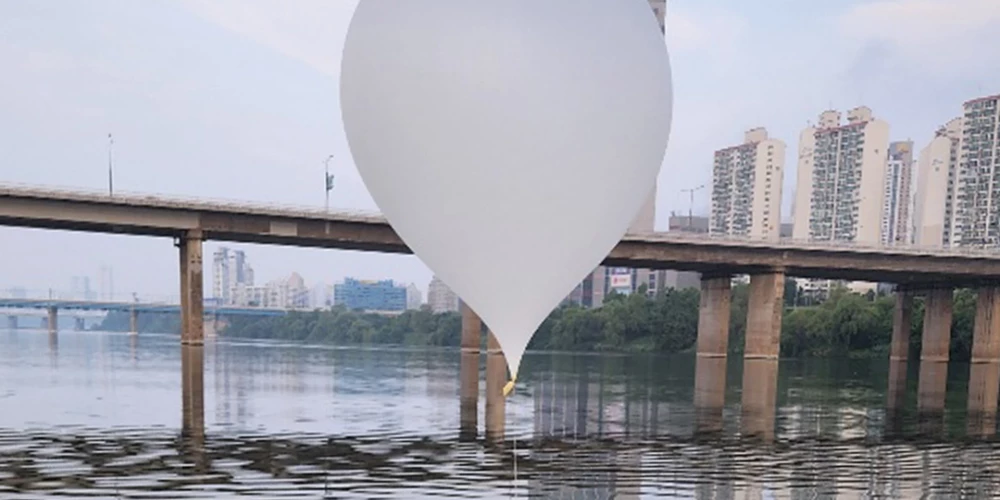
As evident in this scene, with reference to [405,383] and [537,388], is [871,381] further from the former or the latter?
[405,383]

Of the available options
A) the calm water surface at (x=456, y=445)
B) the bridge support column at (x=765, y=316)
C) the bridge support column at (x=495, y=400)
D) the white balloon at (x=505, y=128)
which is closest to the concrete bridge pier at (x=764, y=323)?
the bridge support column at (x=765, y=316)

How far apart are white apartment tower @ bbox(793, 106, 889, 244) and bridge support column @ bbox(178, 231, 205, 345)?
4243 inches

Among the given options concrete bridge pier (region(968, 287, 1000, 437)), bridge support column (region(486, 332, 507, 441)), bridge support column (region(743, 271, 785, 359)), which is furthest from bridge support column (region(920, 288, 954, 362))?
bridge support column (region(486, 332, 507, 441))

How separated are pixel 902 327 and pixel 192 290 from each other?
58.3 m

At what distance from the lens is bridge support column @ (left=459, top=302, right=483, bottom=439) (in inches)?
792

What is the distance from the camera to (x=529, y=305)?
8.27 meters

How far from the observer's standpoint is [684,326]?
96688mm

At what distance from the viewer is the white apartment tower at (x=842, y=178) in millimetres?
134500

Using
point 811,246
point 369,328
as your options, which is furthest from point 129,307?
point 811,246

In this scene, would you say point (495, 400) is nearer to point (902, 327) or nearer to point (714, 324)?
point (714, 324)

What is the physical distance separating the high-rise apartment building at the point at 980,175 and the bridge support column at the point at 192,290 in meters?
104

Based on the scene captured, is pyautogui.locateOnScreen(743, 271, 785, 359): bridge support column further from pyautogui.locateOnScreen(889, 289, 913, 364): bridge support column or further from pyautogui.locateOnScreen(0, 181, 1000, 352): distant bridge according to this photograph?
pyautogui.locateOnScreen(889, 289, 913, 364): bridge support column

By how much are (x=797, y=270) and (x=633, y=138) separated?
62.2m

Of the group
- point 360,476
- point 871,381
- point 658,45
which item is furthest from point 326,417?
A: point 871,381
